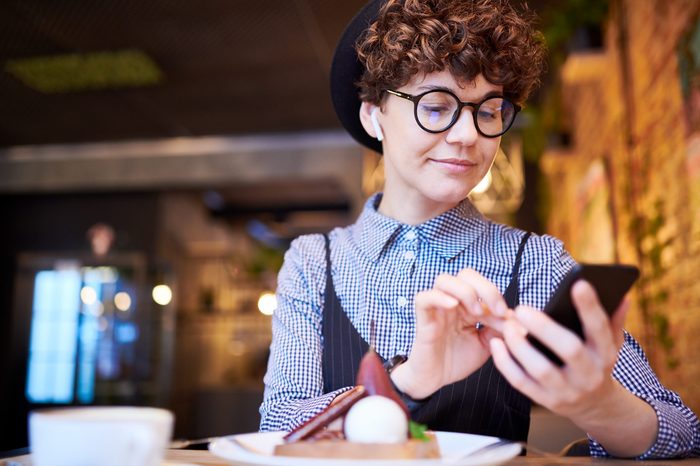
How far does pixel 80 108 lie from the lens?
19.7ft

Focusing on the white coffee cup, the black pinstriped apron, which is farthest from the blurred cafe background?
the white coffee cup

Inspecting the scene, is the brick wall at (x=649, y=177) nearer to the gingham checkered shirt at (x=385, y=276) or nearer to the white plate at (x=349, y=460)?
the gingham checkered shirt at (x=385, y=276)

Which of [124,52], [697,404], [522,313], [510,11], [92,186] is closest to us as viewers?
[522,313]

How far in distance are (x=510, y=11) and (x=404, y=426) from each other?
3.01 feet

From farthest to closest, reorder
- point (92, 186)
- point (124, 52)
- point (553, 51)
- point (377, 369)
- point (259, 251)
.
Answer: point (259, 251), point (92, 186), point (124, 52), point (553, 51), point (377, 369)

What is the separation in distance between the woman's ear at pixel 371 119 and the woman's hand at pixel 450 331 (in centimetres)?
60

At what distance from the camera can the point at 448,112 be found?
3.88 feet

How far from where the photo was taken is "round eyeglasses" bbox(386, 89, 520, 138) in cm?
117

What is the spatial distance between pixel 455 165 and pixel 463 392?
410mm

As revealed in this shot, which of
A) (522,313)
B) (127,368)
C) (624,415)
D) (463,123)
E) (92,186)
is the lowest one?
(127,368)

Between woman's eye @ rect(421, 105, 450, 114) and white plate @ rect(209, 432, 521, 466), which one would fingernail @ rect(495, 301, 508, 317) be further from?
woman's eye @ rect(421, 105, 450, 114)

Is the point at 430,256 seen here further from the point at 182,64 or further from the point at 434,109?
the point at 182,64

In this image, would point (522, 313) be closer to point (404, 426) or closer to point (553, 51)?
point (404, 426)

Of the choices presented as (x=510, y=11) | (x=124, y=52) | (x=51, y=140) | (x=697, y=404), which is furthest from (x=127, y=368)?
(x=510, y=11)
